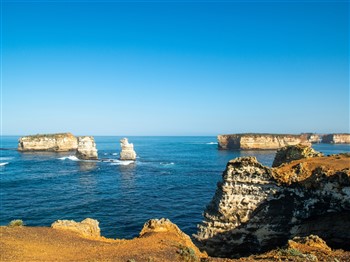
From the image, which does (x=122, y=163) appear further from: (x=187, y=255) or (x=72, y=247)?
(x=187, y=255)

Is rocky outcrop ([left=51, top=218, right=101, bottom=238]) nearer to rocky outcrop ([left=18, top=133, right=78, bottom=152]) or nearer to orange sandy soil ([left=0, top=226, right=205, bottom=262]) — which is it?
orange sandy soil ([left=0, top=226, right=205, bottom=262])

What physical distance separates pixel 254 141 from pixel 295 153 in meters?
126

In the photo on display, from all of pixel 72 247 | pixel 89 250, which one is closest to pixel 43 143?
pixel 72 247

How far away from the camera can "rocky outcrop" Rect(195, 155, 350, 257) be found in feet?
69.7

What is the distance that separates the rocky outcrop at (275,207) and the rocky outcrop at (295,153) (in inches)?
159

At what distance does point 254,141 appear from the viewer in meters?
153

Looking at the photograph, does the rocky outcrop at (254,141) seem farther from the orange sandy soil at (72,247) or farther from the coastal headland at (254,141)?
the orange sandy soil at (72,247)

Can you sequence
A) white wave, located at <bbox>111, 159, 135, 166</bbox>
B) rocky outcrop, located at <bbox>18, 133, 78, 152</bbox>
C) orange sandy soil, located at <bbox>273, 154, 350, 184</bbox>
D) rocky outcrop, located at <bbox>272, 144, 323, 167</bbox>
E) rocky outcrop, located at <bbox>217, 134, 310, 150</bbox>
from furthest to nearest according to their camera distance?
rocky outcrop, located at <bbox>217, 134, 310, 150</bbox> < rocky outcrop, located at <bbox>18, 133, 78, 152</bbox> < white wave, located at <bbox>111, 159, 135, 166</bbox> < rocky outcrop, located at <bbox>272, 144, 323, 167</bbox> < orange sandy soil, located at <bbox>273, 154, 350, 184</bbox>

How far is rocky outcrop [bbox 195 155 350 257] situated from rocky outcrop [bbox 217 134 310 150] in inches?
5092

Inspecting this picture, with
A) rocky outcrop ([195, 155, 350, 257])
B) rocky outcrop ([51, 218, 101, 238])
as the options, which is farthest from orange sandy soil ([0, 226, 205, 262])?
rocky outcrop ([195, 155, 350, 257])

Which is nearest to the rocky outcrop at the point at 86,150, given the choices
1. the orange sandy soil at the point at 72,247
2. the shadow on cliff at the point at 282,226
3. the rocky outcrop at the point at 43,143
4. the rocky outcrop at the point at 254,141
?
the rocky outcrop at the point at 43,143

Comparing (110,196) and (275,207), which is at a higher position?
(275,207)

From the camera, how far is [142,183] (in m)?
63.5

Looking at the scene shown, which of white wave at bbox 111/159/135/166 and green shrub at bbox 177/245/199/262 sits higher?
green shrub at bbox 177/245/199/262
